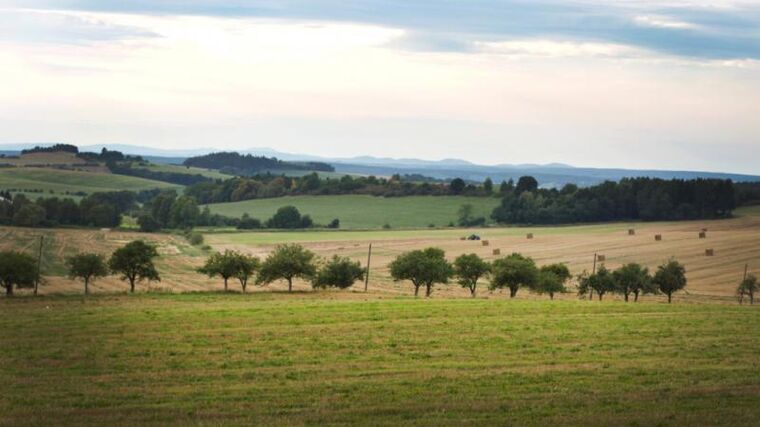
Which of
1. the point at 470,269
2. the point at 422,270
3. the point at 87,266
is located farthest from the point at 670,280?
the point at 87,266

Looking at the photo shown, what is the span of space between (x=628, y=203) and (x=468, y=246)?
43888mm

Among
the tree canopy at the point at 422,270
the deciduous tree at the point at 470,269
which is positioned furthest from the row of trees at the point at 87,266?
the deciduous tree at the point at 470,269

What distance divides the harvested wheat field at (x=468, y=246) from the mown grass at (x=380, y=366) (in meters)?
29.3

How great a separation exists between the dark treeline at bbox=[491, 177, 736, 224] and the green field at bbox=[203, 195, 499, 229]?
335 inches

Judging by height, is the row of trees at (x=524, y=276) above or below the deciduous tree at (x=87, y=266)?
above

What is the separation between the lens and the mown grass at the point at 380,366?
23.8 m

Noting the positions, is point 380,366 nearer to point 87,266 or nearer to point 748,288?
point 87,266

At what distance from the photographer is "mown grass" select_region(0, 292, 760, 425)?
78.0ft

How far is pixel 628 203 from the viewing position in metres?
154

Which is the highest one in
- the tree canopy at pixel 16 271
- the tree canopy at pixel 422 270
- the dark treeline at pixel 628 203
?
the dark treeline at pixel 628 203

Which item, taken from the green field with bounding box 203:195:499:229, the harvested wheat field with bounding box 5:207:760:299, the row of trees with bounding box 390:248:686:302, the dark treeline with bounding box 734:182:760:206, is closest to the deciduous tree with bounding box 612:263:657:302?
the row of trees with bounding box 390:248:686:302

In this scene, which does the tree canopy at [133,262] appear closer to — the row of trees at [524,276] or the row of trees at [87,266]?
the row of trees at [87,266]

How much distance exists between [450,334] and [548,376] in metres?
11.7

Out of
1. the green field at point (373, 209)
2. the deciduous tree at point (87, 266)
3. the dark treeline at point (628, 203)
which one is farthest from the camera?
the green field at point (373, 209)
